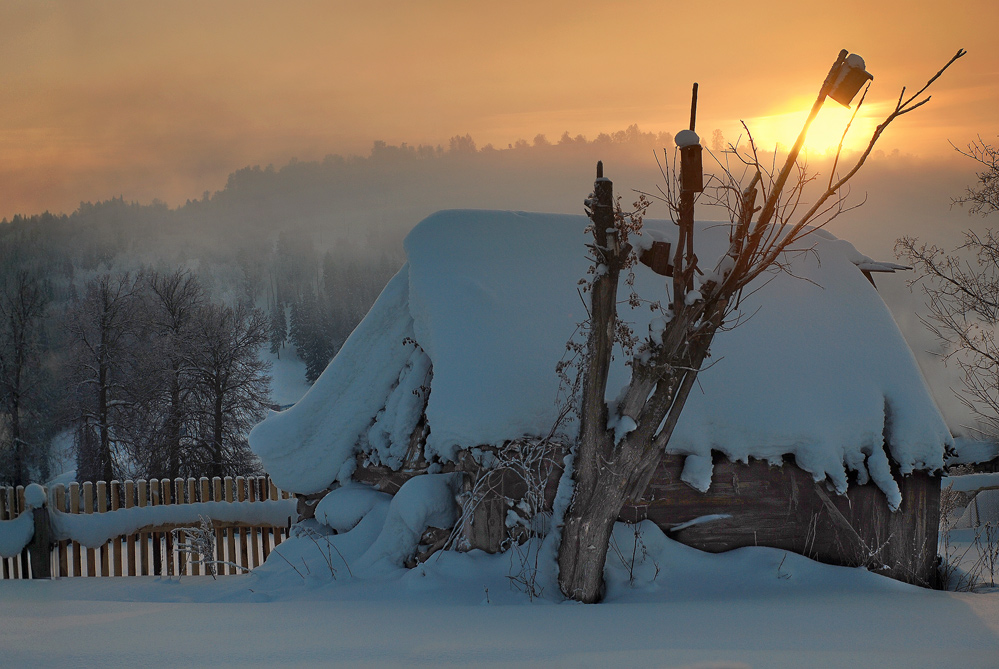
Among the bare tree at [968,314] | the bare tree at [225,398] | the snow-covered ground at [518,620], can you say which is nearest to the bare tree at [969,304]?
the bare tree at [968,314]

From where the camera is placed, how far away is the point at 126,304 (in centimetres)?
2644

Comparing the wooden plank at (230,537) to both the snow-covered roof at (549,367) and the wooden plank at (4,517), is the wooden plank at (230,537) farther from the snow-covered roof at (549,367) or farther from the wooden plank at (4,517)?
the snow-covered roof at (549,367)

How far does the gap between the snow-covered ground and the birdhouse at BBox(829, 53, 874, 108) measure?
3.82 meters

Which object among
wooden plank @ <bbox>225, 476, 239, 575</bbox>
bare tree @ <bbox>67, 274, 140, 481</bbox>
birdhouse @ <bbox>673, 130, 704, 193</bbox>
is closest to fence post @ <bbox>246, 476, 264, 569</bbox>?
wooden plank @ <bbox>225, 476, 239, 575</bbox>

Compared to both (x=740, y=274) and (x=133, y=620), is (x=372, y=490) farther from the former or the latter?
(x=740, y=274)

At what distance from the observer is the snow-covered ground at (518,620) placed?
12.8 feet

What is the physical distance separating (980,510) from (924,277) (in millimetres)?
6626

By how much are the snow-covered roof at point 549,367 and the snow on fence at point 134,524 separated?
4027 millimetres

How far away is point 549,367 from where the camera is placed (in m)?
6.91

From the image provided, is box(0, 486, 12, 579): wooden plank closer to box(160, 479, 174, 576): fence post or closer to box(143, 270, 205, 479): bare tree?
box(160, 479, 174, 576): fence post

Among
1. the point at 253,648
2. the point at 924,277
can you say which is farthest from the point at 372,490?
the point at 924,277

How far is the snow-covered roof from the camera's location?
6797 mm

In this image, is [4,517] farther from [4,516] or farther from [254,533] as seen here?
[254,533]

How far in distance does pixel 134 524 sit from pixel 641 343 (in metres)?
9.85
